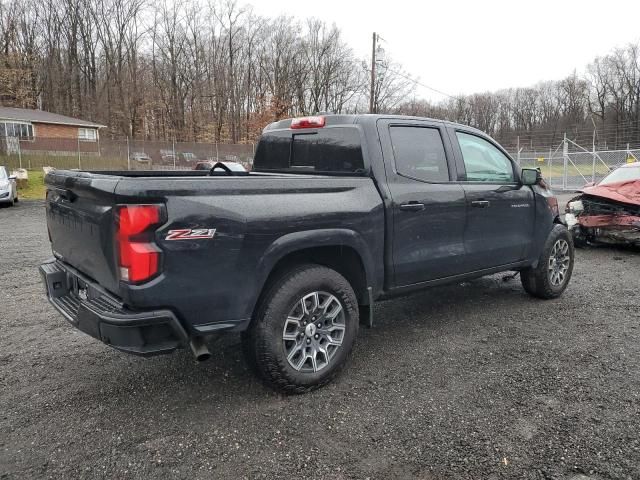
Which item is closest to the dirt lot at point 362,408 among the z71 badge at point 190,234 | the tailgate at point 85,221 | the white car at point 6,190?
the tailgate at point 85,221

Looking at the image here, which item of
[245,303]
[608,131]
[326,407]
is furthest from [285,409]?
[608,131]

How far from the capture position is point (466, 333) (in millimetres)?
4465

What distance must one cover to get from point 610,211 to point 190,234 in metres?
7.88

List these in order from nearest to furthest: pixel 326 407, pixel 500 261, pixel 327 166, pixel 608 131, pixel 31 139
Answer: pixel 326 407
pixel 327 166
pixel 500 261
pixel 31 139
pixel 608 131

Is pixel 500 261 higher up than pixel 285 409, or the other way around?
pixel 500 261

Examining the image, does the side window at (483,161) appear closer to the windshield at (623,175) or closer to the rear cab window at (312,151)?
the rear cab window at (312,151)

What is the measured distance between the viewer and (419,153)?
4113 mm

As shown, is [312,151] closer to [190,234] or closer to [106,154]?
[190,234]

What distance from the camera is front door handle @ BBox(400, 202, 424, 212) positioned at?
12.4 ft

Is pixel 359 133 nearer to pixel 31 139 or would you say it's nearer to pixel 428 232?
pixel 428 232

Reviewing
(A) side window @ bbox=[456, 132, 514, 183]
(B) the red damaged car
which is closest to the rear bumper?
(A) side window @ bbox=[456, 132, 514, 183]

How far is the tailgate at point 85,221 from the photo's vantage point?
267 centimetres

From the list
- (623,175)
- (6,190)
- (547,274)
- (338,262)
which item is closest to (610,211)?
(623,175)

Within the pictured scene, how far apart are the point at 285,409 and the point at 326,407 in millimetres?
264
